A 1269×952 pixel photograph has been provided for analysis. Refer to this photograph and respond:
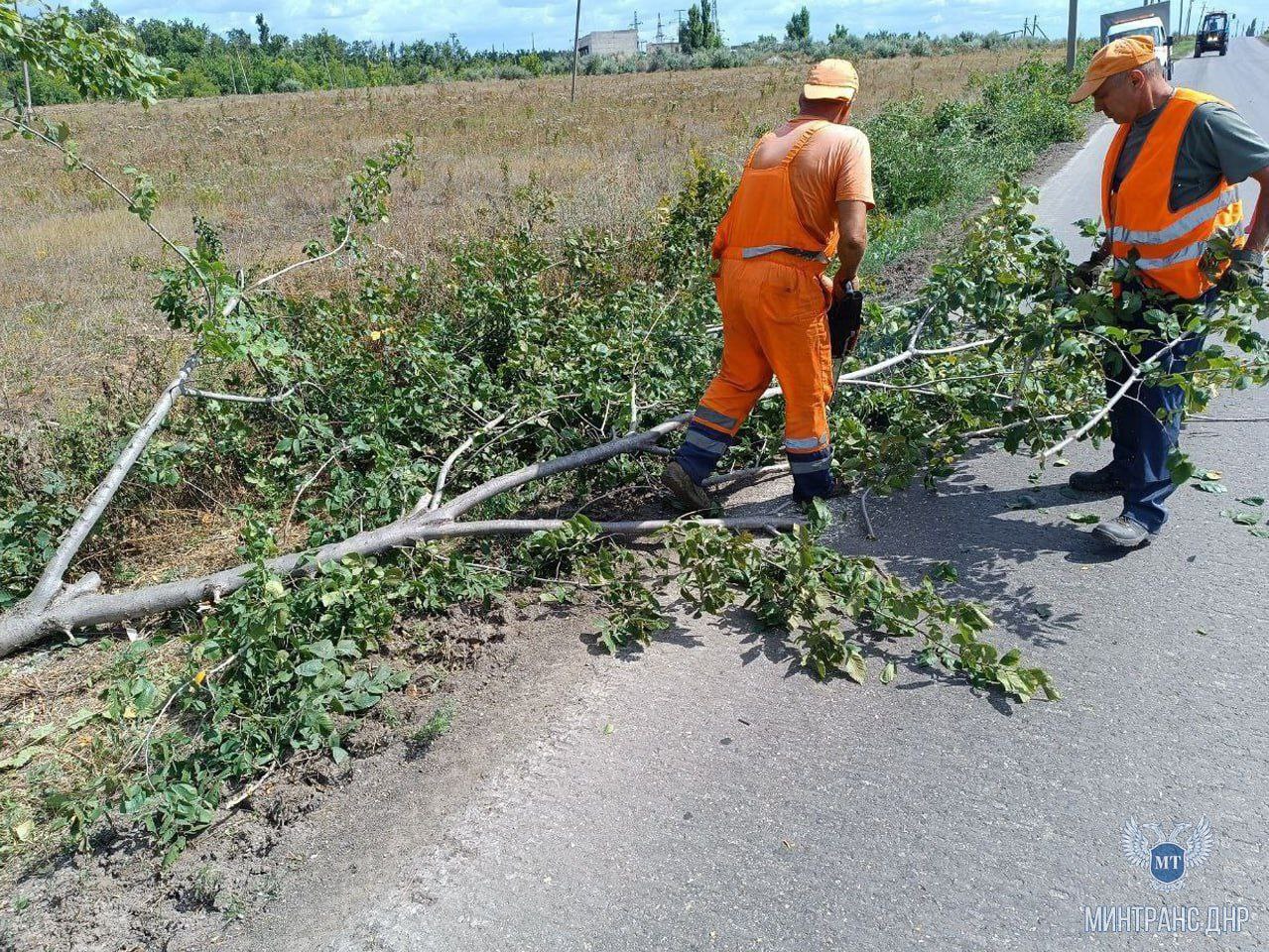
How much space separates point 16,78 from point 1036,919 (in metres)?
4.94

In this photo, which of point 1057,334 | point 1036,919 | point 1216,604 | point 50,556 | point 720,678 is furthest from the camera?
point 1057,334

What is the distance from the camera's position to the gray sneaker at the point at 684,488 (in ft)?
13.9

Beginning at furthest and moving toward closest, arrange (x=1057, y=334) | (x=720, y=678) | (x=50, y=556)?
(x=1057, y=334) < (x=50, y=556) < (x=720, y=678)

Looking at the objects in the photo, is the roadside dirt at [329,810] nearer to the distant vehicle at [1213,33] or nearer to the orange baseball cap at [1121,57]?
the orange baseball cap at [1121,57]

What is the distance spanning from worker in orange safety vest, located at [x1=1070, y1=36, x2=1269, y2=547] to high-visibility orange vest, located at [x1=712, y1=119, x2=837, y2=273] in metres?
1.23

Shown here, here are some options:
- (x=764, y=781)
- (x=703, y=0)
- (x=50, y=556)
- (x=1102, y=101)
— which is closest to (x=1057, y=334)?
(x=1102, y=101)

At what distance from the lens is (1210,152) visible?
3.60 m

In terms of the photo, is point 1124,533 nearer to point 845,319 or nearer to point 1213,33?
point 845,319

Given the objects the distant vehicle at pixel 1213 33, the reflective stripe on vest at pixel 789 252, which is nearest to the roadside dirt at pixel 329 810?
the reflective stripe on vest at pixel 789 252

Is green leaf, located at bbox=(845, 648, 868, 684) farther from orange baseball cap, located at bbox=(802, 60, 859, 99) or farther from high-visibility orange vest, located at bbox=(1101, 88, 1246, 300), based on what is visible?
orange baseball cap, located at bbox=(802, 60, 859, 99)

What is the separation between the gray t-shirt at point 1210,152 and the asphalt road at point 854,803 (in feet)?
5.34

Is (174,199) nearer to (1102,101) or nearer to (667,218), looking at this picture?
Result: (667,218)

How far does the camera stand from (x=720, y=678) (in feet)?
10.5

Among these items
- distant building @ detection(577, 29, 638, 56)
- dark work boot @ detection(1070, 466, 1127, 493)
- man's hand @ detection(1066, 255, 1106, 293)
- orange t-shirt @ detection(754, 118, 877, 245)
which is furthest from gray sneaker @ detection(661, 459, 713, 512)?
distant building @ detection(577, 29, 638, 56)
